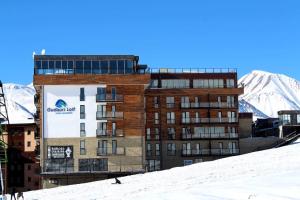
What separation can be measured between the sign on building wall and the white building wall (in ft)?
5.60

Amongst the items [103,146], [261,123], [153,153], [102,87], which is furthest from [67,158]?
[261,123]

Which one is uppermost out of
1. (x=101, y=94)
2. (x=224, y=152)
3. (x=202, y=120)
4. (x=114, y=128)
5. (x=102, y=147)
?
(x=101, y=94)

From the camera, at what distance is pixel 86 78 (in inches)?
3455

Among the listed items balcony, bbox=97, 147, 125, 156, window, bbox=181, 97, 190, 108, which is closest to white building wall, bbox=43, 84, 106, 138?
balcony, bbox=97, 147, 125, 156

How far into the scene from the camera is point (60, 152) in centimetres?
8631

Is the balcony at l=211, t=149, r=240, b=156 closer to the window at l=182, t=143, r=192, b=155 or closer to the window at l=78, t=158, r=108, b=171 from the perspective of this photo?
the window at l=182, t=143, r=192, b=155

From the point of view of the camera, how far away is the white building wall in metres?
87.2

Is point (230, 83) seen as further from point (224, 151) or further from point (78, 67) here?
point (78, 67)

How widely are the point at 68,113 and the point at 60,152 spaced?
224 inches

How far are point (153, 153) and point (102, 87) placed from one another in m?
17.4

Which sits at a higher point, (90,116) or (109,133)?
(90,116)

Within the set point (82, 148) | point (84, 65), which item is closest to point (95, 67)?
point (84, 65)

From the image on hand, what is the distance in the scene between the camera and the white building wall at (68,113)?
87188mm

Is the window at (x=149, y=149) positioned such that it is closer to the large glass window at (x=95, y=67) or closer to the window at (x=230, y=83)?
the window at (x=230, y=83)
